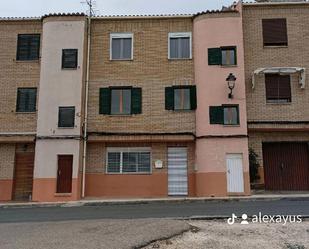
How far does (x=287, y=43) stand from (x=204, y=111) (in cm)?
631

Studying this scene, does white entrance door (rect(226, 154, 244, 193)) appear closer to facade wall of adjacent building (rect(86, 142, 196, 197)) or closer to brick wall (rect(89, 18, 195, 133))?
facade wall of adjacent building (rect(86, 142, 196, 197))

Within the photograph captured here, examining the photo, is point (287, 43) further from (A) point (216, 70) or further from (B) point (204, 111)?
(B) point (204, 111)

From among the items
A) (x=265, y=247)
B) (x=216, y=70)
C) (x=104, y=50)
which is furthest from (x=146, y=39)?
(x=265, y=247)

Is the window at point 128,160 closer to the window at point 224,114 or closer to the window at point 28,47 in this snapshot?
the window at point 224,114

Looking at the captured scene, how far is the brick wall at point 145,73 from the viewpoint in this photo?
23078 millimetres

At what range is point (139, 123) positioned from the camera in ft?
75.9

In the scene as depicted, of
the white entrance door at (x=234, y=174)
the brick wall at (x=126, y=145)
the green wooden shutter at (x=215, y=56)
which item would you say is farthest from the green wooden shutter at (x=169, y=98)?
the white entrance door at (x=234, y=174)

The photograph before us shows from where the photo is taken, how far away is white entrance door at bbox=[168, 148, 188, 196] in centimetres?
2270

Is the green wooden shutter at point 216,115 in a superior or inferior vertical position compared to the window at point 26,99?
inferior

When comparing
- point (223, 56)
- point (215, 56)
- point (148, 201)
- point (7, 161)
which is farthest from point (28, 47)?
point (148, 201)

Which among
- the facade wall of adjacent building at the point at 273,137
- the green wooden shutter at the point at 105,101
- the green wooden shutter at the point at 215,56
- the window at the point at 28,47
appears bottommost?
the facade wall of adjacent building at the point at 273,137

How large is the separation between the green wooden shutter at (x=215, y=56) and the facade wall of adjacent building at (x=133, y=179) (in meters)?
4.63

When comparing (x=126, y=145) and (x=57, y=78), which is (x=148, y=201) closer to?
(x=126, y=145)

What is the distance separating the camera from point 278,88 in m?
23.3
